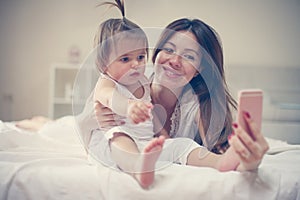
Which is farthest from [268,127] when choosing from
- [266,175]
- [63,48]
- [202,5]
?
[63,48]

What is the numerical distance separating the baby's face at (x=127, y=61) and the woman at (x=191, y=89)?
19 mm

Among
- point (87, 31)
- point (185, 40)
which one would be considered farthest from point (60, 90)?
point (185, 40)

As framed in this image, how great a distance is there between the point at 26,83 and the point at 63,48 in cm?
8

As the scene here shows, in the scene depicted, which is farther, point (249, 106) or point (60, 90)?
point (60, 90)

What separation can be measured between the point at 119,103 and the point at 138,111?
3 centimetres

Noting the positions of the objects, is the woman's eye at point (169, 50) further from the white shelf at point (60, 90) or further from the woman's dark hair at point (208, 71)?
the white shelf at point (60, 90)

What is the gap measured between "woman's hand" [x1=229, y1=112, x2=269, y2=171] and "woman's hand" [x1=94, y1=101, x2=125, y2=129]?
14 cm

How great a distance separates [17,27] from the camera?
504 mm

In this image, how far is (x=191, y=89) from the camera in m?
0.44

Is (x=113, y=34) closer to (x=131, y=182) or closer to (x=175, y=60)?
(x=175, y=60)

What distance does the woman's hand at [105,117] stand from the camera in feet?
1.36

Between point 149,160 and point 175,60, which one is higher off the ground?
point 175,60

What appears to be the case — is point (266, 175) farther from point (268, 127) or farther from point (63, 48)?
point (63, 48)

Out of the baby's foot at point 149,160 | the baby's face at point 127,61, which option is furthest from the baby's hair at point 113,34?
the baby's foot at point 149,160
